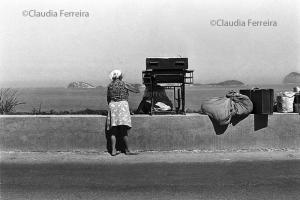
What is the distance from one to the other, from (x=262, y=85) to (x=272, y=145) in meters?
3.36

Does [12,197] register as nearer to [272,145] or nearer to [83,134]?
[83,134]

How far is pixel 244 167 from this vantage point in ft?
28.0

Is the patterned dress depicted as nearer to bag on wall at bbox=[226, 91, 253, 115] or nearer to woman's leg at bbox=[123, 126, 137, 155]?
woman's leg at bbox=[123, 126, 137, 155]

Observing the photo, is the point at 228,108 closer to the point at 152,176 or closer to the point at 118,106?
the point at 118,106

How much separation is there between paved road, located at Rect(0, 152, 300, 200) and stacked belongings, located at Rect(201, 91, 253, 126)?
2.32 feet

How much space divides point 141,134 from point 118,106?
707 millimetres

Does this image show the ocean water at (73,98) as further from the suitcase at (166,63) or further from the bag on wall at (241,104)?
the suitcase at (166,63)

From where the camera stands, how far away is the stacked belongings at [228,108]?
9812mm

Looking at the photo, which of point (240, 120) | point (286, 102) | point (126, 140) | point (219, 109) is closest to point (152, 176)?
point (126, 140)

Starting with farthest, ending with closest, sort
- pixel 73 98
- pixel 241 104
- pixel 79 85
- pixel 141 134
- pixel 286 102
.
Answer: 1. pixel 79 85
2. pixel 73 98
3. pixel 286 102
4. pixel 241 104
5. pixel 141 134

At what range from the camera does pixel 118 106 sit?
9.55 metres

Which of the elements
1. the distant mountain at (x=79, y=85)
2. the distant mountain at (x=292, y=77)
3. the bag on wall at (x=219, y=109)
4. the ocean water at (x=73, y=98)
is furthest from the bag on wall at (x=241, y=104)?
the distant mountain at (x=79, y=85)

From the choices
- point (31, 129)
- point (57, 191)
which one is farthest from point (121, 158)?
point (57, 191)

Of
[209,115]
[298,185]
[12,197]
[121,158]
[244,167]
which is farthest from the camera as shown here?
[209,115]
